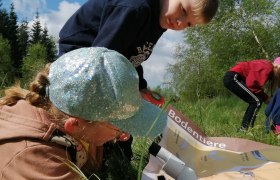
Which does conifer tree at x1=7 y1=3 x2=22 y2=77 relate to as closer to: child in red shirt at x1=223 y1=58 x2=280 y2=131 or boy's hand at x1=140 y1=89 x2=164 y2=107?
child in red shirt at x1=223 y1=58 x2=280 y2=131

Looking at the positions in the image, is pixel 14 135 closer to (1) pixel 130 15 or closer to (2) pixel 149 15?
(1) pixel 130 15

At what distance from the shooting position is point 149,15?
1884 millimetres

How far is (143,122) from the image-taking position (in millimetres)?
1465

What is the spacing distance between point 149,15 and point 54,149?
2.49 feet

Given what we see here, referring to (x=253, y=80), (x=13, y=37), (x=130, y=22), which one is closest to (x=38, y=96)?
(x=130, y=22)

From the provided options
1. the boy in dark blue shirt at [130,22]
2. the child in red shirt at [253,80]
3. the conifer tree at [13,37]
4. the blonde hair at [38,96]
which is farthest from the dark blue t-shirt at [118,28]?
the conifer tree at [13,37]

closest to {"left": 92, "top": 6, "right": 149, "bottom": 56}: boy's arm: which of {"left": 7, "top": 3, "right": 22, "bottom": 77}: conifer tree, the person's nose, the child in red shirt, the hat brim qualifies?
the person's nose

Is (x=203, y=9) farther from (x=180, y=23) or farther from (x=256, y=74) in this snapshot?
(x=256, y=74)

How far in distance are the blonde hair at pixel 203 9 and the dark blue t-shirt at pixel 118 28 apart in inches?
6.6

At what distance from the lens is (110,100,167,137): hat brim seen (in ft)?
4.68

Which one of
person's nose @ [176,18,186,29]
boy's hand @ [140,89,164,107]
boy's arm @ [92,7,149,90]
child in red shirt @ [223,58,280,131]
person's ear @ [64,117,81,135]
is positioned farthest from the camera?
child in red shirt @ [223,58,280,131]

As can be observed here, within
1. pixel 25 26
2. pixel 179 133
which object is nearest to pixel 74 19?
pixel 179 133

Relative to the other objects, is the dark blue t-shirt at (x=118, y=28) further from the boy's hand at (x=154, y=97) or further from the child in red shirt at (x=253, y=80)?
the child in red shirt at (x=253, y=80)

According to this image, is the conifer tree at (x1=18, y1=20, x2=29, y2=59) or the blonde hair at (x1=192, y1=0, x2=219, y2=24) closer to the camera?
the blonde hair at (x1=192, y1=0, x2=219, y2=24)
